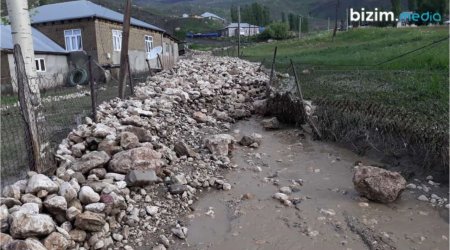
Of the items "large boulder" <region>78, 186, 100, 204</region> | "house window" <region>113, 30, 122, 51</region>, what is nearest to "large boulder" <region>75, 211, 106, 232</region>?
"large boulder" <region>78, 186, 100, 204</region>

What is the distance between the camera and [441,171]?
5.41 meters

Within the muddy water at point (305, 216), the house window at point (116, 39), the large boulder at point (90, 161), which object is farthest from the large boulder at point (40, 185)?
the house window at point (116, 39)

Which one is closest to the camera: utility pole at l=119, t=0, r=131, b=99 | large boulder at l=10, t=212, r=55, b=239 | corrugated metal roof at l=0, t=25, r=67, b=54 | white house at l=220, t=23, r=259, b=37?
large boulder at l=10, t=212, r=55, b=239

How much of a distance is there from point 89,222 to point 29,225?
1.80ft

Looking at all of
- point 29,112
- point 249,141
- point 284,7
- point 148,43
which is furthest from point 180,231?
point 284,7

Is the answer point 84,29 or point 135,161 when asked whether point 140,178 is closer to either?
point 135,161

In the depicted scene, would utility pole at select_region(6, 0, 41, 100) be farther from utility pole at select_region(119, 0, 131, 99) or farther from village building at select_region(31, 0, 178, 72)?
village building at select_region(31, 0, 178, 72)

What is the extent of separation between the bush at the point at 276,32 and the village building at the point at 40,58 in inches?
1604

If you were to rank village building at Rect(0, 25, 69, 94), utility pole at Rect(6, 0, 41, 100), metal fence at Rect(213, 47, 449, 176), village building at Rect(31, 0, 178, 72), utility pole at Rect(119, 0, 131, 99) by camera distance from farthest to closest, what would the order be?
1. village building at Rect(31, 0, 178, 72)
2. village building at Rect(0, 25, 69, 94)
3. utility pole at Rect(119, 0, 131, 99)
4. metal fence at Rect(213, 47, 449, 176)
5. utility pole at Rect(6, 0, 41, 100)

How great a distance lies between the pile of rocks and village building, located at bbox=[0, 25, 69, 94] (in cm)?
862

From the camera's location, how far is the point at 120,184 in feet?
15.5

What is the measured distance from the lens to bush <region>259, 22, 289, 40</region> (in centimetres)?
5781

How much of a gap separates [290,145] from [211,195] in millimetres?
2812

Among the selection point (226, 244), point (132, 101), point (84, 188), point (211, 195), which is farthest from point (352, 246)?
point (132, 101)
